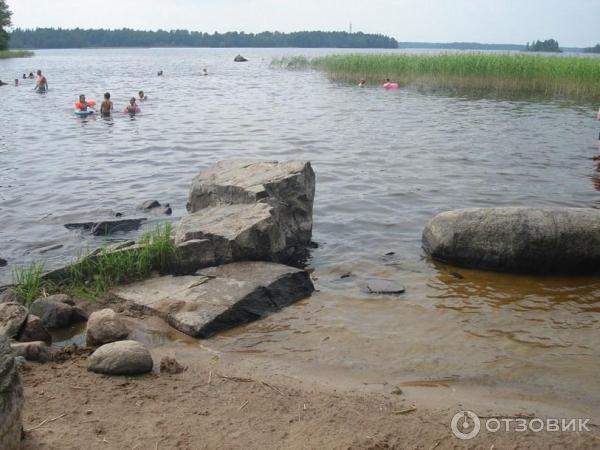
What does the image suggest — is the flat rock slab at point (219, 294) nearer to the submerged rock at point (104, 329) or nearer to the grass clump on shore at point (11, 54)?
the submerged rock at point (104, 329)

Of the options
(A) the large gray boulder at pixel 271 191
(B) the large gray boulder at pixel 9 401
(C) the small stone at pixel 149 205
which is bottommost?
(C) the small stone at pixel 149 205

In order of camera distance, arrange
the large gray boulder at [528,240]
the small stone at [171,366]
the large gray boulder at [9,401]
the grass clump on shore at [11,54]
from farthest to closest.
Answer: the grass clump on shore at [11,54]
the large gray boulder at [528,240]
the small stone at [171,366]
the large gray boulder at [9,401]

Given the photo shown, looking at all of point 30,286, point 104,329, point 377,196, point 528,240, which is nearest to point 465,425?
point 104,329

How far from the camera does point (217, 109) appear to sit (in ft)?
87.6

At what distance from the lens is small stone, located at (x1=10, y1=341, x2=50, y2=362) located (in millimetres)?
5207

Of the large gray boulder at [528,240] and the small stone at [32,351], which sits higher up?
the large gray boulder at [528,240]

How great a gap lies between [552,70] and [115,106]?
20.7 metres

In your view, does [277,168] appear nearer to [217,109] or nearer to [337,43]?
[217,109]

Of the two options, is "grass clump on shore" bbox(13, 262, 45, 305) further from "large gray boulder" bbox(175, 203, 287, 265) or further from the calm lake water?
"large gray boulder" bbox(175, 203, 287, 265)

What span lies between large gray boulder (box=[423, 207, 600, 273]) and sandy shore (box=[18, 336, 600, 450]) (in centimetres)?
326

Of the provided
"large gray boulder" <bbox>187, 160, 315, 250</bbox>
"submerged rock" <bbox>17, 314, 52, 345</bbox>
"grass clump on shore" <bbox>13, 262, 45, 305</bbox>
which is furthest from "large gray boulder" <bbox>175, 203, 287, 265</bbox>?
"submerged rock" <bbox>17, 314, 52, 345</bbox>

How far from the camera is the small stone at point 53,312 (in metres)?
6.14

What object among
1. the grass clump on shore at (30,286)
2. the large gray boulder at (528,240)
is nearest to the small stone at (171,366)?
the grass clump on shore at (30,286)
